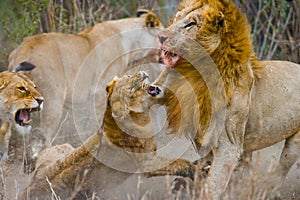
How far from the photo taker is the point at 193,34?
351cm

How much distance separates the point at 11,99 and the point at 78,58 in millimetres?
1660

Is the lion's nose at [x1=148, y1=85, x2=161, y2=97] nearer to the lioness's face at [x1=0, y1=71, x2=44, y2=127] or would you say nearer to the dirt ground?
the dirt ground

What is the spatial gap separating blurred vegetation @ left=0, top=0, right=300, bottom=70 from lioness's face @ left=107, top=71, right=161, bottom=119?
2.58 meters

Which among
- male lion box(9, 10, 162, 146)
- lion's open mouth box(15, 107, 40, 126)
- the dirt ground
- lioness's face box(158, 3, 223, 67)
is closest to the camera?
lioness's face box(158, 3, 223, 67)

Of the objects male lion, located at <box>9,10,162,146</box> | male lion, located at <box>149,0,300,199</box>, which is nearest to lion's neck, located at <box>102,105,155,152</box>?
male lion, located at <box>149,0,300,199</box>

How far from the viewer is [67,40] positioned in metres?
6.36

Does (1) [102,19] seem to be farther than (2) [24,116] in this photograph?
Yes

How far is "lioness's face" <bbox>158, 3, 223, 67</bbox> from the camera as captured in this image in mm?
3502

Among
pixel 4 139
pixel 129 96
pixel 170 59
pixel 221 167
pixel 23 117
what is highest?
pixel 170 59

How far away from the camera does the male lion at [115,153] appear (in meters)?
4.14

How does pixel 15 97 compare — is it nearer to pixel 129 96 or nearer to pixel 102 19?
pixel 129 96

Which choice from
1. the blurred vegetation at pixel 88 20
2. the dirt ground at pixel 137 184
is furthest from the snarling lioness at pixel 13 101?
the blurred vegetation at pixel 88 20

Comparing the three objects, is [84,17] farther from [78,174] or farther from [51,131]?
[78,174]

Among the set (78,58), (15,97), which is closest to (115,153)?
(15,97)
